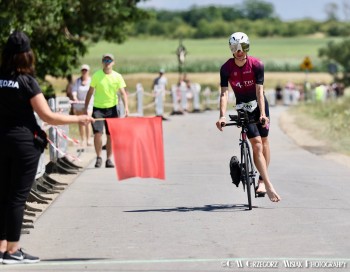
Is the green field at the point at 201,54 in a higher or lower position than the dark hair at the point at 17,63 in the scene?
lower

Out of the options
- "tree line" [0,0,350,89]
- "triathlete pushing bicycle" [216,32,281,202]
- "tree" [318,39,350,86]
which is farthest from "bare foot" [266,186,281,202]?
"tree" [318,39,350,86]

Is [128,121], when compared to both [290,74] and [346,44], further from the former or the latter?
[346,44]

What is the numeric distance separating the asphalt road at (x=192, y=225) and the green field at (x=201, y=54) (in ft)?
218

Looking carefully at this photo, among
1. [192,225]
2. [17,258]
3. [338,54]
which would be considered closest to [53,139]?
[192,225]

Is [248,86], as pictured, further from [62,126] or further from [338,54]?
[338,54]

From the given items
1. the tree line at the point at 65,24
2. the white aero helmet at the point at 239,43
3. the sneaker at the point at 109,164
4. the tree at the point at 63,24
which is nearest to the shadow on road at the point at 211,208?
the white aero helmet at the point at 239,43

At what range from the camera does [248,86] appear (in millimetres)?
14320

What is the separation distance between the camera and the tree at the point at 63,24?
93.2 feet

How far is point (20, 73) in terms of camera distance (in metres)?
10.1

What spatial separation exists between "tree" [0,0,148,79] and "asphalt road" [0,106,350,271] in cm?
929

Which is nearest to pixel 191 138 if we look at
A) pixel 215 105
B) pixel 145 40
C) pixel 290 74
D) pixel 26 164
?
pixel 26 164

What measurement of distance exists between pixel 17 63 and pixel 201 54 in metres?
124

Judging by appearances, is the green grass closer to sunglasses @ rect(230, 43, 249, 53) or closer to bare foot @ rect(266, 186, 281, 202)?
bare foot @ rect(266, 186, 281, 202)

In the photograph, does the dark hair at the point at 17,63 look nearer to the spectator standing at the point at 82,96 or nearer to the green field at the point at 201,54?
the spectator standing at the point at 82,96
